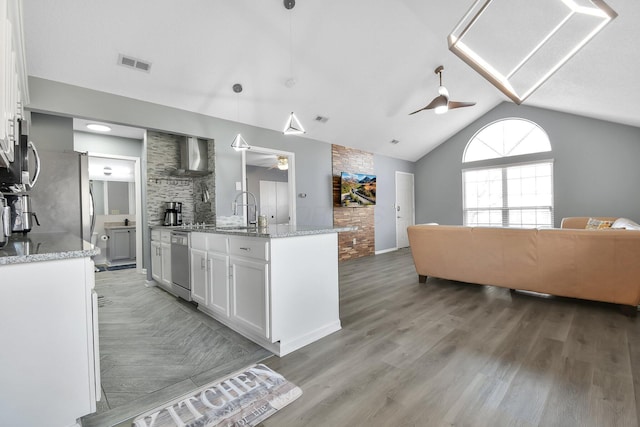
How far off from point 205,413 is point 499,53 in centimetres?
527

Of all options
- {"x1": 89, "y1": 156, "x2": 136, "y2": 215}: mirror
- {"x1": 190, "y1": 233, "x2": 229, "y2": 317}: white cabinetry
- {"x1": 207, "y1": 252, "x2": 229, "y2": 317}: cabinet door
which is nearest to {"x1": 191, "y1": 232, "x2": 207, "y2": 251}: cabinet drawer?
{"x1": 190, "y1": 233, "x2": 229, "y2": 317}: white cabinetry

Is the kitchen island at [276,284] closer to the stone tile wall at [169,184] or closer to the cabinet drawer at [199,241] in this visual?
the cabinet drawer at [199,241]

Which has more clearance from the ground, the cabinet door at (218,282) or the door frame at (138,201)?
the door frame at (138,201)

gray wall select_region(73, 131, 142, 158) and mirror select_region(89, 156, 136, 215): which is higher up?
gray wall select_region(73, 131, 142, 158)

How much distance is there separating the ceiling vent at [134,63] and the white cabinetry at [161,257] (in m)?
1.92

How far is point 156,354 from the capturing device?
2201 mm

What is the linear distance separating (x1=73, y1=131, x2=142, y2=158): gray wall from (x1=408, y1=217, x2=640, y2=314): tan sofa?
5.05m

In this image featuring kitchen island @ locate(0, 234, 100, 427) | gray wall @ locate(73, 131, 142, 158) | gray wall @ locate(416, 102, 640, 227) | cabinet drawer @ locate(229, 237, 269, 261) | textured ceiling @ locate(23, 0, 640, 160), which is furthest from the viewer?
gray wall @ locate(416, 102, 640, 227)

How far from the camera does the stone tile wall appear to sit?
4.33 meters

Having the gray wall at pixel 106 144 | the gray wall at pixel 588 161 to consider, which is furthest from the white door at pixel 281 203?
the gray wall at pixel 588 161

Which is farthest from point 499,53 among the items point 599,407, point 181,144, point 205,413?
point 205,413

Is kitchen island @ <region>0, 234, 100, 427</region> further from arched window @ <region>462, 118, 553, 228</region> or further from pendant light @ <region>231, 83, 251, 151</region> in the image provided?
arched window @ <region>462, 118, 553, 228</region>

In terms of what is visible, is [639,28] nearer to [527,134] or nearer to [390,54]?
[390,54]

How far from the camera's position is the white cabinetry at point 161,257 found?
12.3 ft
